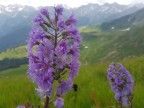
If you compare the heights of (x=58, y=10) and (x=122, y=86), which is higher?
(x=58, y=10)

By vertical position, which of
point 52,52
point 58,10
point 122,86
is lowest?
point 122,86

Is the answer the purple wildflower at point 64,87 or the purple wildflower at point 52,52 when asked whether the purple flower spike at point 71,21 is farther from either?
the purple wildflower at point 64,87

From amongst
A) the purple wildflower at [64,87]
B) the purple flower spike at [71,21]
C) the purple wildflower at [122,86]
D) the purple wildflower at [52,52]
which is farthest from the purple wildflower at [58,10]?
the purple wildflower at [122,86]

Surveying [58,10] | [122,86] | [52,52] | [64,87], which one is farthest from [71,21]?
[122,86]

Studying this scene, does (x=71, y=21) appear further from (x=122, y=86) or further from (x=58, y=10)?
(x=122, y=86)

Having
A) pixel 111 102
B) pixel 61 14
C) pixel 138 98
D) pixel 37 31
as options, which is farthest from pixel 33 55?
pixel 138 98

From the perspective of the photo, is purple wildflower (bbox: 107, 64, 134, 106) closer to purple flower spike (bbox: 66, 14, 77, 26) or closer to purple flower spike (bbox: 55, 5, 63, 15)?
purple flower spike (bbox: 66, 14, 77, 26)

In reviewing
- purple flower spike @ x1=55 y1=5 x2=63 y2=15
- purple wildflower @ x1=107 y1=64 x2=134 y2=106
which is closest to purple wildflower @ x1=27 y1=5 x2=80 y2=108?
purple flower spike @ x1=55 y1=5 x2=63 y2=15

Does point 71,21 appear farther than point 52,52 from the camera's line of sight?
Yes

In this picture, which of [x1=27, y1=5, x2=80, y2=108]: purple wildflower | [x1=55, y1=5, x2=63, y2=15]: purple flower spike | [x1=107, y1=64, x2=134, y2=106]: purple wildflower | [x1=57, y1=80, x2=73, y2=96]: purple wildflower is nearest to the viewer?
→ [x1=27, y1=5, x2=80, y2=108]: purple wildflower
